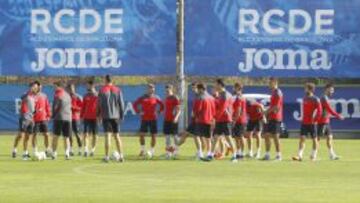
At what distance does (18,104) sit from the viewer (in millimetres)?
44406

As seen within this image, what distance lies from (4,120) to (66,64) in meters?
3.86

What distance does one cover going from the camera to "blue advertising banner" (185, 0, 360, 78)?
4306cm

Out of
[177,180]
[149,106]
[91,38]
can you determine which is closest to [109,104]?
[149,106]

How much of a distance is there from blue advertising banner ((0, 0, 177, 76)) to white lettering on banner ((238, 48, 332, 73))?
10.5 ft

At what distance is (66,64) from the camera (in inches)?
1716

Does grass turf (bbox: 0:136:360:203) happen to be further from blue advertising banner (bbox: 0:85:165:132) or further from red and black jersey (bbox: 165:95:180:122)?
blue advertising banner (bbox: 0:85:165:132)

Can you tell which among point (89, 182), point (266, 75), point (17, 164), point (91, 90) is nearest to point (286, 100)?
point (266, 75)

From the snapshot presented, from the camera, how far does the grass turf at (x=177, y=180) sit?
17297 mm

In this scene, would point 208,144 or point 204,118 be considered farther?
point 208,144

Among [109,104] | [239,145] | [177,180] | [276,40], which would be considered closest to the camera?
[177,180]

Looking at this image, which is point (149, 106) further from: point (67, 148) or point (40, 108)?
point (40, 108)

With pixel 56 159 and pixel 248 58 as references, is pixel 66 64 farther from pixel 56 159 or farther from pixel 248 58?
pixel 56 159

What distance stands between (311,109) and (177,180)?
752cm

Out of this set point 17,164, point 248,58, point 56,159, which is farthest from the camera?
point 248,58
